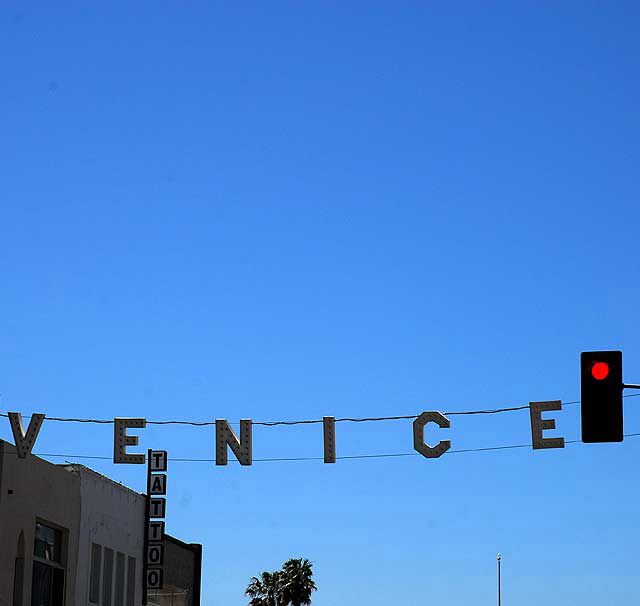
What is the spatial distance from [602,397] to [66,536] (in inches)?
699

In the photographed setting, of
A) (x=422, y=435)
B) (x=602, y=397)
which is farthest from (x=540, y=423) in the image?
(x=602, y=397)

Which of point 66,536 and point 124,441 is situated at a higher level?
point 124,441

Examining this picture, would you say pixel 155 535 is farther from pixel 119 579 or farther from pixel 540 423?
pixel 540 423

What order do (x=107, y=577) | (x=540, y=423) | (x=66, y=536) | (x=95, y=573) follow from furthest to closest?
(x=107, y=577)
(x=95, y=573)
(x=66, y=536)
(x=540, y=423)

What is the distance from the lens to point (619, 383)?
65.0 ft

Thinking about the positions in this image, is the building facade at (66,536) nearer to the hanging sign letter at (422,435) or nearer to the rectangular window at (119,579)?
the rectangular window at (119,579)

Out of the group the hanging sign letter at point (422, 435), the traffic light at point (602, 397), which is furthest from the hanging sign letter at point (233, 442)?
the traffic light at point (602, 397)

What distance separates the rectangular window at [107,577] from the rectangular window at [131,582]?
1483 mm

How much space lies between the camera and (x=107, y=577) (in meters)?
36.5

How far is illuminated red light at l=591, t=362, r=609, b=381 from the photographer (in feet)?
65.1

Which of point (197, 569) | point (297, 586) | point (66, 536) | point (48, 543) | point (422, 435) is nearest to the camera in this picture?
point (422, 435)

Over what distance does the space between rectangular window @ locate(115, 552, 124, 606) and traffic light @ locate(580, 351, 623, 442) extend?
2060 centimetres

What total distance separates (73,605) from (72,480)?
3.11m

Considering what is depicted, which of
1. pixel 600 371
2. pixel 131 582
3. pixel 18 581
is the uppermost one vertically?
pixel 600 371
